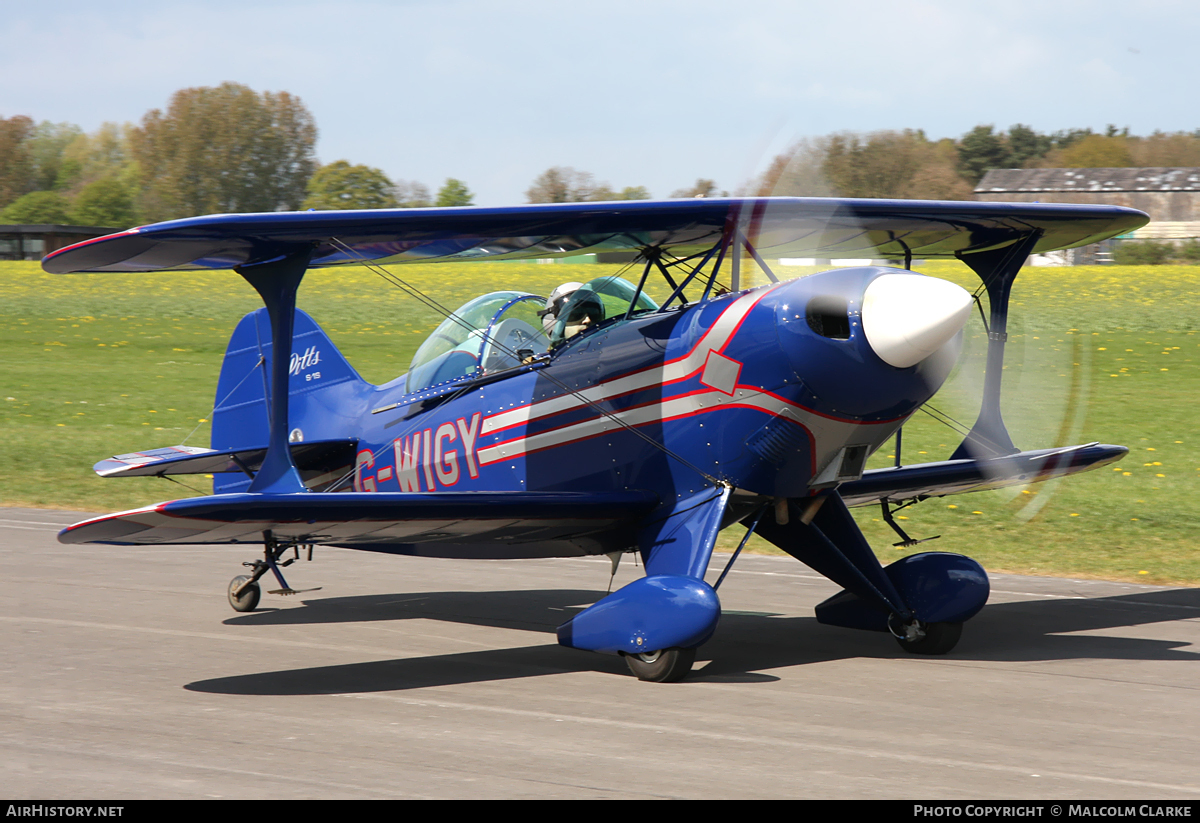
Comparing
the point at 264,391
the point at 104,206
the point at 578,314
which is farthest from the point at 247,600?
the point at 104,206

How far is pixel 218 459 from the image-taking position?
10055 mm

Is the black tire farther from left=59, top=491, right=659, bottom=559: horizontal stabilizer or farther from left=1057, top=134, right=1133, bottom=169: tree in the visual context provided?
left=1057, top=134, right=1133, bottom=169: tree

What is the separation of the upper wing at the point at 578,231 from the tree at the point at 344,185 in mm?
99002

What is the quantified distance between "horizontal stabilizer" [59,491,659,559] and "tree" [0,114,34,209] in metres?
124

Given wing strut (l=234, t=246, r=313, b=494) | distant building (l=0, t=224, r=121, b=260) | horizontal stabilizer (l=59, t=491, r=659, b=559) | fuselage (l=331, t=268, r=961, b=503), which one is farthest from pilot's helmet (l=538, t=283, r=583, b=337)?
distant building (l=0, t=224, r=121, b=260)

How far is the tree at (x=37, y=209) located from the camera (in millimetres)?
102500

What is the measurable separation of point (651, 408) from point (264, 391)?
13.2 feet

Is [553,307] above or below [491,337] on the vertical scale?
above

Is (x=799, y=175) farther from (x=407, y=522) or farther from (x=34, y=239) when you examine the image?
(x=34, y=239)

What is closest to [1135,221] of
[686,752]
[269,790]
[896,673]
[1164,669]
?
[1164,669]

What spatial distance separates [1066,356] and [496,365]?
1772 cm

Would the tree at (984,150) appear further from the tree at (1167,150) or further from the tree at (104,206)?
the tree at (104,206)

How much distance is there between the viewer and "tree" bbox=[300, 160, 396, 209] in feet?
350

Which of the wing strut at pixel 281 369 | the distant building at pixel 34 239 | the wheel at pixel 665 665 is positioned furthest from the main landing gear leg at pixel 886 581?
the distant building at pixel 34 239
